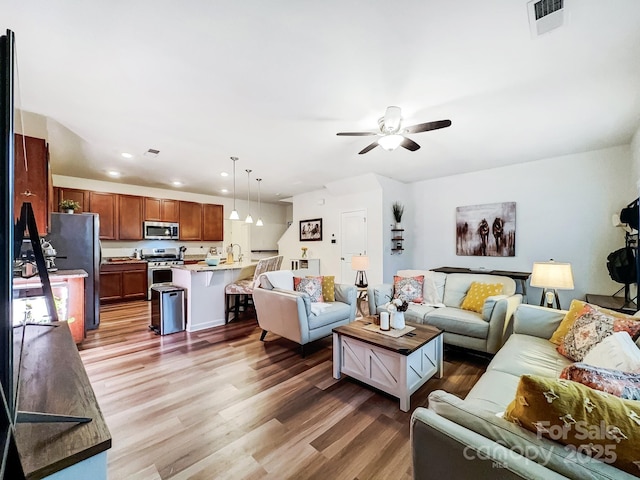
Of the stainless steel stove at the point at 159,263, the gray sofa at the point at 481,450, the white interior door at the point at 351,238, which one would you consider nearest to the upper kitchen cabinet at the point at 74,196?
the stainless steel stove at the point at 159,263

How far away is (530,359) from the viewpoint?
6.57 ft

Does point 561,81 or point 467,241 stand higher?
point 561,81

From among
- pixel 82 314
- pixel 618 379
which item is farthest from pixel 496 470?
pixel 82 314

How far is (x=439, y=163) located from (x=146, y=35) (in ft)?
13.7

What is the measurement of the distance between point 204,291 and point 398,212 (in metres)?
3.96

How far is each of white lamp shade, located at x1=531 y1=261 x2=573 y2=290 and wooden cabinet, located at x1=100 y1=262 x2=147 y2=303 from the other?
269 inches

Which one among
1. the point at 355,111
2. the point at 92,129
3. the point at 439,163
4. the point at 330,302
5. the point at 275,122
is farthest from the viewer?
the point at 439,163

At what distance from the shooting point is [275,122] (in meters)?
3.03

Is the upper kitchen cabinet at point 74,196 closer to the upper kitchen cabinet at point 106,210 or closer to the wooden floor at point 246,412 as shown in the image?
the upper kitchen cabinet at point 106,210

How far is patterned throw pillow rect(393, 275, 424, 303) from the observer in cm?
367

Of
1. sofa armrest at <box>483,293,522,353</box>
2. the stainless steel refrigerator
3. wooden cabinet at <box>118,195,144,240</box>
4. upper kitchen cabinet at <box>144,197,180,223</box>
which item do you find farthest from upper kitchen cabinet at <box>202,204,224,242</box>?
sofa armrest at <box>483,293,522,353</box>

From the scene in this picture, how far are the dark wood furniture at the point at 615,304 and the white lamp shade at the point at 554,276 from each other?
75 cm

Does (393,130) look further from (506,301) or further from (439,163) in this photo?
(439,163)

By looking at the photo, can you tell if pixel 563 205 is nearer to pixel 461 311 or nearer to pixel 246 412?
pixel 461 311
